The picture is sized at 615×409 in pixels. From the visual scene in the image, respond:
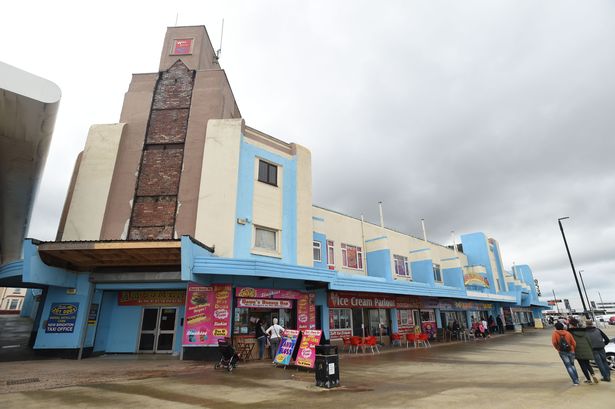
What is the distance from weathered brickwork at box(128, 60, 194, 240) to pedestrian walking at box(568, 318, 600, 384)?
14.6 metres

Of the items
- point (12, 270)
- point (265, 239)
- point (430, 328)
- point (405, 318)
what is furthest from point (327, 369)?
point (430, 328)

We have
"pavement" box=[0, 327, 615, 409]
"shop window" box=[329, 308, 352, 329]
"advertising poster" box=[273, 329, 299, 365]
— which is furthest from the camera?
"shop window" box=[329, 308, 352, 329]

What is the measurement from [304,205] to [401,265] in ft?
42.2

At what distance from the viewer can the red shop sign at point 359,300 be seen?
1864 cm

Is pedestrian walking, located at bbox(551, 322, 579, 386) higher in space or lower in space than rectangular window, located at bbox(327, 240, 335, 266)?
lower

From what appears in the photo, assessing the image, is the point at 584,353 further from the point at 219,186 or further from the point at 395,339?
the point at 395,339

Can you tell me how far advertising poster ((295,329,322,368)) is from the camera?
414 inches

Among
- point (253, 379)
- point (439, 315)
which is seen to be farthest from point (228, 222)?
point (439, 315)

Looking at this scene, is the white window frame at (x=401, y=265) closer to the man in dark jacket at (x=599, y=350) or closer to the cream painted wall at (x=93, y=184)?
the man in dark jacket at (x=599, y=350)

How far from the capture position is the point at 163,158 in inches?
643

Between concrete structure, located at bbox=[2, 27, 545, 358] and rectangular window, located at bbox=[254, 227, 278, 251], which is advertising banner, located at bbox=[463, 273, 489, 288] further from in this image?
rectangular window, located at bbox=[254, 227, 278, 251]

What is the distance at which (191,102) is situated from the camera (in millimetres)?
17547

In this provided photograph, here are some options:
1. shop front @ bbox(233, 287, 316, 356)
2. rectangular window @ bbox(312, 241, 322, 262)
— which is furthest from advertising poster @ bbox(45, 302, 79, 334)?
rectangular window @ bbox(312, 241, 322, 262)

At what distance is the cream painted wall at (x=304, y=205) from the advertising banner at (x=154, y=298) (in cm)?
573
